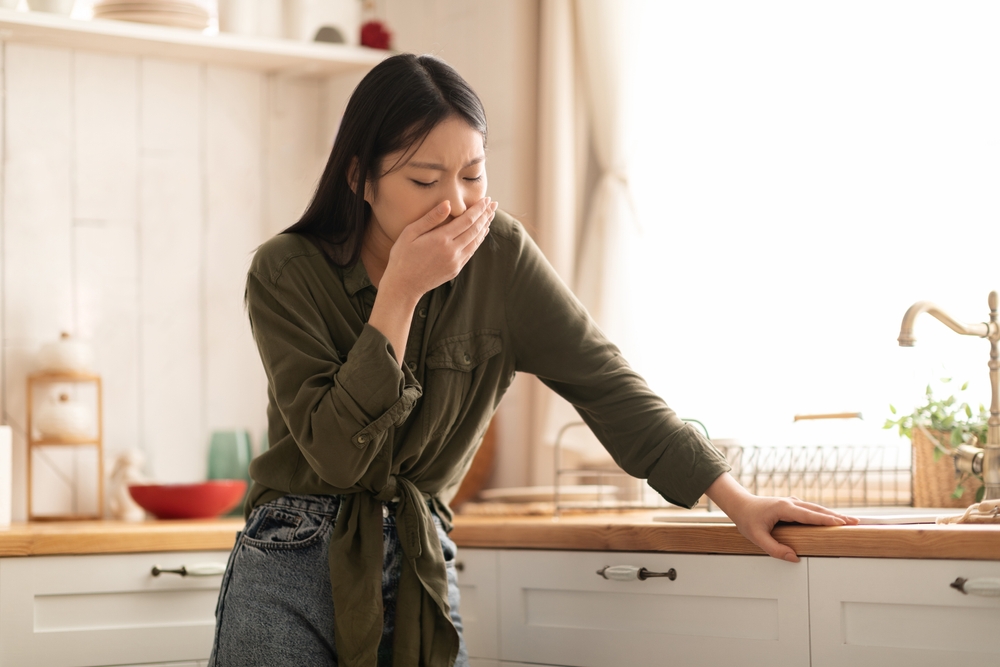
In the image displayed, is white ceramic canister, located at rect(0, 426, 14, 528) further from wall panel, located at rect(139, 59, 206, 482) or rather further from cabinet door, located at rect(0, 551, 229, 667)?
wall panel, located at rect(139, 59, 206, 482)

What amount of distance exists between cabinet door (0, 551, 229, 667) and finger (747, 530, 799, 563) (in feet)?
3.22

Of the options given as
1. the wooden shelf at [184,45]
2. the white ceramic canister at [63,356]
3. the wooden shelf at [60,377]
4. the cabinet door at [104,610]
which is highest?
the wooden shelf at [184,45]

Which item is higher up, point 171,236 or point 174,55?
point 174,55

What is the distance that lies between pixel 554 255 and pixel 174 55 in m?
1.00

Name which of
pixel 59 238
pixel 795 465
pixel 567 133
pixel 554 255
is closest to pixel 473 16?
pixel 567 133

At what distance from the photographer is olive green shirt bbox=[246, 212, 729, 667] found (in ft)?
3.91

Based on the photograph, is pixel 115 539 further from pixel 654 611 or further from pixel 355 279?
pixel 654 611

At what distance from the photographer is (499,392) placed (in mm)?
1438

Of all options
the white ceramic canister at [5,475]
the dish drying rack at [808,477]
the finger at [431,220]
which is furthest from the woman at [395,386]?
the white ceramic canister at [5,475]

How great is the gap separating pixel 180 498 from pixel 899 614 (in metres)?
1.46

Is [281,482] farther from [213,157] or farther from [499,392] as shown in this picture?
[213,157]

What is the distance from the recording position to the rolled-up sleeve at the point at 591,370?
1.37m

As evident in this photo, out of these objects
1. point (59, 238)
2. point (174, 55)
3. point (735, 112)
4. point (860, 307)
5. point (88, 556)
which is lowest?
point (88, 556)

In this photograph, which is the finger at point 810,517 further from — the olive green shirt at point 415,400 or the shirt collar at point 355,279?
the shirt collar at point 355,279
